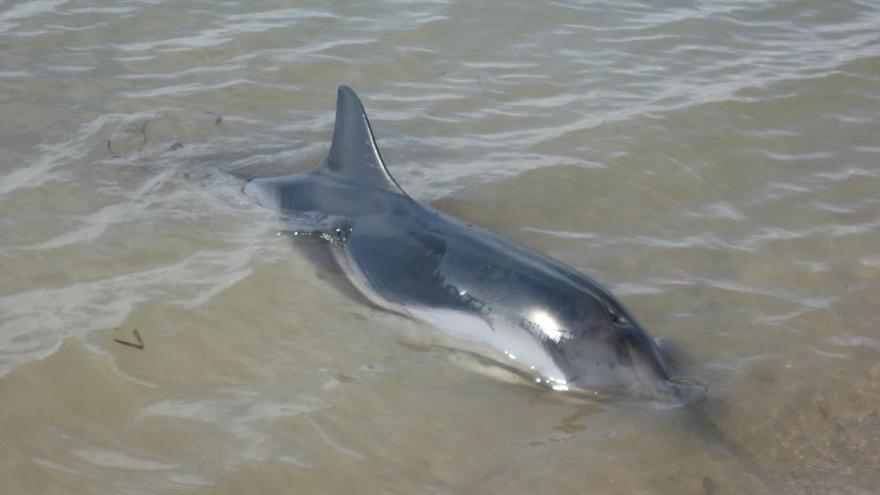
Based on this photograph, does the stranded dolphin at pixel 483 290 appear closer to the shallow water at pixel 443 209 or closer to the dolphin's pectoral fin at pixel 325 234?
the dolphin's pectoral fin at pixel 325 234

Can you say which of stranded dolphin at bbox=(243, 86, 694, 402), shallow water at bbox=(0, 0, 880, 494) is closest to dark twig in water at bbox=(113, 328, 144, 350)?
shallow water at bbox=(0, 0, 880, 494)

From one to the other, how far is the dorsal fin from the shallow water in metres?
0.56

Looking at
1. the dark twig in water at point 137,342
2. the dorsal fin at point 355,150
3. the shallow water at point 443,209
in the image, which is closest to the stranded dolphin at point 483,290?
the dorsal fin at point 355,150

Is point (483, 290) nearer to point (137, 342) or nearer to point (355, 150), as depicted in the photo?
point (355, 150)

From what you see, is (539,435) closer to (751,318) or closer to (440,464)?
(440,464)

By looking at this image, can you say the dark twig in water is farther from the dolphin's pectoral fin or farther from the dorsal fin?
the dorsal fin

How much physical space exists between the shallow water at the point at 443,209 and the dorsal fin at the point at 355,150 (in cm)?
56

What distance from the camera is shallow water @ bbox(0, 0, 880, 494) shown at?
15.1ft

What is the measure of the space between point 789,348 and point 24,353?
383 centimetres

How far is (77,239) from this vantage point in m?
6.03

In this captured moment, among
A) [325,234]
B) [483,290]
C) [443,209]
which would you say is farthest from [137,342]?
[443,209]

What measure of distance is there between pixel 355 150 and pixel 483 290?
1.45 metres

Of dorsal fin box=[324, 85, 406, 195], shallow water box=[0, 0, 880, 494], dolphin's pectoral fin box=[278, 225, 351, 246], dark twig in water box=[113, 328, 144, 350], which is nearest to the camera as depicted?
shallow water box=[0, 0, 880, 494]

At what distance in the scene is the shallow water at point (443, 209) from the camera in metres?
4.59
